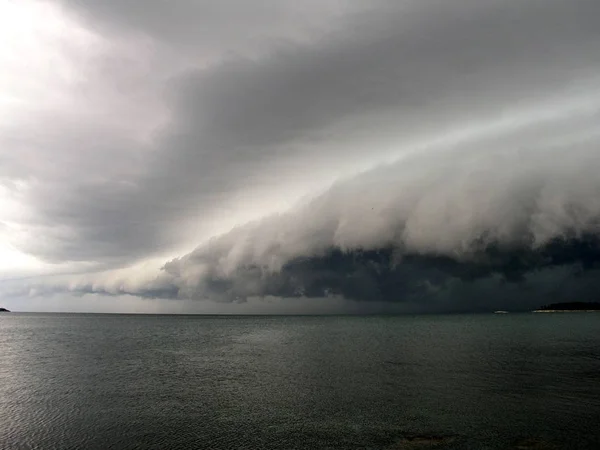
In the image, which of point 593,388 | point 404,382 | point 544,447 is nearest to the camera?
point 544,447

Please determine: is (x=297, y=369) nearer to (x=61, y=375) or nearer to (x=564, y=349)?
(x=61, y=375)

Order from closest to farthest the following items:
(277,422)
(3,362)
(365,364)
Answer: (277,422) → (365,364) → (3,362)

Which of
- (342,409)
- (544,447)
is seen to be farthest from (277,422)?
(544,447)

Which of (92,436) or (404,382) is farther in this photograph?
(404,382)

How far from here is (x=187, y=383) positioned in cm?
5994

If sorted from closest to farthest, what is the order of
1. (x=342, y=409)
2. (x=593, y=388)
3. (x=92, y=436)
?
(x=92, y=436) < (x=342, y=409) < (x=593, y=388)

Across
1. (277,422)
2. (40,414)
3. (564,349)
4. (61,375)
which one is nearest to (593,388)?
(277,422)

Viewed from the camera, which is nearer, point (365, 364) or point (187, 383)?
point (187, 383)

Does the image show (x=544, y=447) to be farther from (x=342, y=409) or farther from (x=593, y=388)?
(x=593, y=388)

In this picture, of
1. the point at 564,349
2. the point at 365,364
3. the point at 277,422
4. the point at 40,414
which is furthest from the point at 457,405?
the point at 564,349

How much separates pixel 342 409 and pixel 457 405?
1277cm

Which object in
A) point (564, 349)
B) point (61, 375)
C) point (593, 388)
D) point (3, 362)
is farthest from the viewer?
point (564, 349)

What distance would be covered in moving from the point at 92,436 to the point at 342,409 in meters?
24.6

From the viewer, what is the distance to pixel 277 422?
39.3 meters
